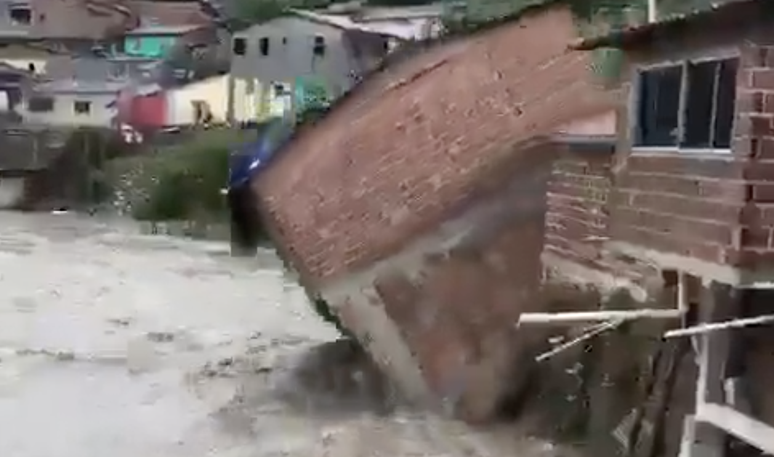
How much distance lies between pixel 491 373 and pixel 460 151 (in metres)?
2.15

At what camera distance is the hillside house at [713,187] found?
22.4 ft

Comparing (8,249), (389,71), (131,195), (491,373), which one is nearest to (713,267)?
(491,373)

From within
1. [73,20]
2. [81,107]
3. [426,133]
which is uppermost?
[73,20]

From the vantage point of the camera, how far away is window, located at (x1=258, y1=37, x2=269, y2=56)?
135 ft

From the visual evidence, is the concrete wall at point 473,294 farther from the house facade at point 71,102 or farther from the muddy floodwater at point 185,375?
the house facade at point 71,102

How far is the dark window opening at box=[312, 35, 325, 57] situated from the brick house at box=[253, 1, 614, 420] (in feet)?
83.4

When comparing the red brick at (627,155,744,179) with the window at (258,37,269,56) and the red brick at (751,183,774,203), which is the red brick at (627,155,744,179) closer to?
the red brick at (751,183,774,203)

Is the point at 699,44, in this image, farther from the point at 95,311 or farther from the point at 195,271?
the point at 195,271


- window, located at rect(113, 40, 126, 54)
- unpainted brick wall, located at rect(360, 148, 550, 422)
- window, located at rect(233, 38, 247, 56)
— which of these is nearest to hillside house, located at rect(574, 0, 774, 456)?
unpainted brick wall, located at rect(360, 148, 550, 422)

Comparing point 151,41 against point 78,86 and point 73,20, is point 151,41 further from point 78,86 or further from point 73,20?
point 78,86

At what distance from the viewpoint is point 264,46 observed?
4131 centimetres

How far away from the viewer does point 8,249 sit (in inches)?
1203

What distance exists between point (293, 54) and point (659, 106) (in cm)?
3311

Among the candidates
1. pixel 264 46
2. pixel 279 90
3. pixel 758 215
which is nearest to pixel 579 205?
pixel 758 215
